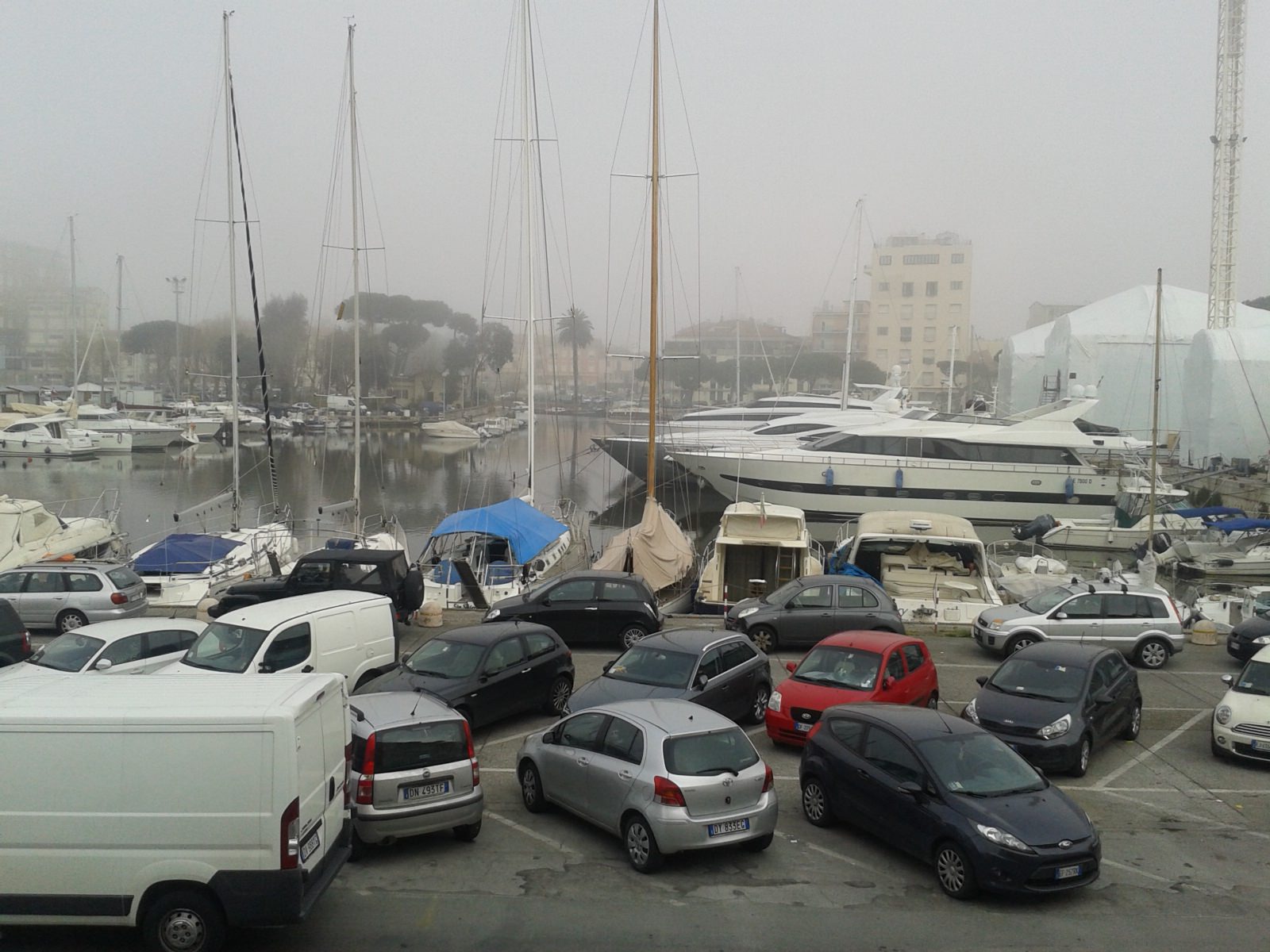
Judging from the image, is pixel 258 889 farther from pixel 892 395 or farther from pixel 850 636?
pixel 892 395

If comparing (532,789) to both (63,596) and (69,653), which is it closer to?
(69,653)

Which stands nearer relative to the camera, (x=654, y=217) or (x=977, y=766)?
(x=977, y=766)

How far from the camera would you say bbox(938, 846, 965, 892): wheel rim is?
7719mm

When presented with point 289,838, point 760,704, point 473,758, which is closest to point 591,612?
point 760,704

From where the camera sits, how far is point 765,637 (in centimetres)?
1662

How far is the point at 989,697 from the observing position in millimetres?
11438

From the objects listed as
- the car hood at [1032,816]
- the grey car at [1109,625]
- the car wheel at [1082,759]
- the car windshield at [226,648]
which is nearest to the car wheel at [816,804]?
the car hood at [1032,816]

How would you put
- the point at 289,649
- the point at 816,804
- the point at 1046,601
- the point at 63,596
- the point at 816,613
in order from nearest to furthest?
1. the point at 816,804
2. the point at 289,649
3. the point at 816,613
4. the point at 1046,601
5. the point at 63,596

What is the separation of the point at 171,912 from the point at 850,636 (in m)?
8.58

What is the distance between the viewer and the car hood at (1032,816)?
7.64m

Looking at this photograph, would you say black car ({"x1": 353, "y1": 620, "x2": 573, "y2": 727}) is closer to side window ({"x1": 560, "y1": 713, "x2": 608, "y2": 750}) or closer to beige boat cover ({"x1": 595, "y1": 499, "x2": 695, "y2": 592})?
side window ({"x1": 560, "y1": 713, "x2": 608, "y2": 750})

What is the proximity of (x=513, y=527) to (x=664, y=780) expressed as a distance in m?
17.8

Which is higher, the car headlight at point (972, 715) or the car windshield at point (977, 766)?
the car windshield at point (977, 766)

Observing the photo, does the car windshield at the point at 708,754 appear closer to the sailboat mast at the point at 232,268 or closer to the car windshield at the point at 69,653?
the car windshield at the point at 69,653
